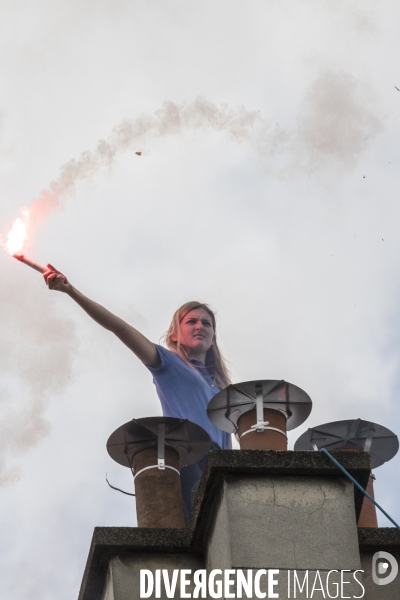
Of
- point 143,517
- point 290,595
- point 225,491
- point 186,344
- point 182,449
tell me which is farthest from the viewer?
point 186,344

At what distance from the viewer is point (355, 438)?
25.9 feet

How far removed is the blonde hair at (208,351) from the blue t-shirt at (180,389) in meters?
0.42

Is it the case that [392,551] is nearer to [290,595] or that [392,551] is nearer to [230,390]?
[290,595]

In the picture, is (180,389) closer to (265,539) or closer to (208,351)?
(208,351)

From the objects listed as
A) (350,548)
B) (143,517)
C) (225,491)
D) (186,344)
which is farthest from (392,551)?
(186,344)

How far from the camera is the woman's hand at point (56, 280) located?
8203mm

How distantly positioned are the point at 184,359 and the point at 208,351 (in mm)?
337

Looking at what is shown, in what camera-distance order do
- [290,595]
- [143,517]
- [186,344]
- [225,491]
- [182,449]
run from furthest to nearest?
[186,344] → [182,449] → [143,517] → [225,491] → [290,595]

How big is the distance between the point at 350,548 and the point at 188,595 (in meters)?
1.01

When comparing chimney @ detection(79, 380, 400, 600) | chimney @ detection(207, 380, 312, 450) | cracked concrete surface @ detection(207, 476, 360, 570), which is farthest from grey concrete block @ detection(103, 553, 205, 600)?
chimney @ detection(207, 380, 312, 450)

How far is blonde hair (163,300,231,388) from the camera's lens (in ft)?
30.3

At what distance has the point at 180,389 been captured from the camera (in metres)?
8.61

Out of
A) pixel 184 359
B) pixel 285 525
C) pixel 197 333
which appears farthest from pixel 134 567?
pixel 197 333

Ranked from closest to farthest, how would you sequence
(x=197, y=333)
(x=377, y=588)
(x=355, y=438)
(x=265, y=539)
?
(x=265, y=539) → (x=377, y=588) → (x=355, y=438) → (x=197, y=333)
